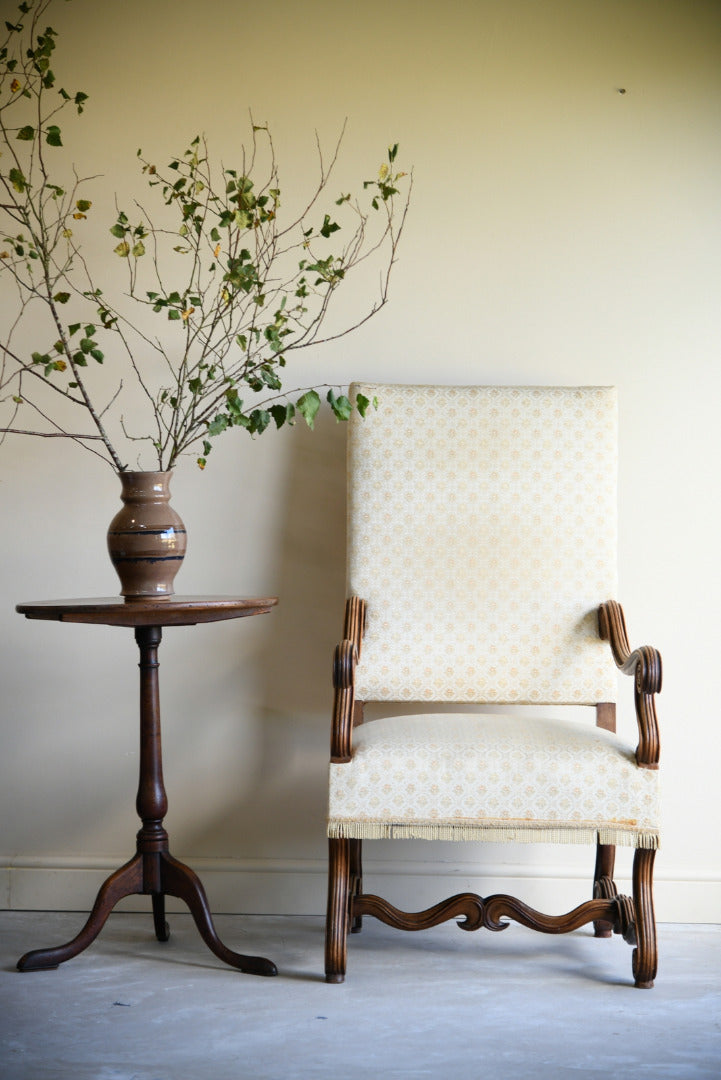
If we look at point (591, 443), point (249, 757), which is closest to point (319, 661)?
point (249, 757)

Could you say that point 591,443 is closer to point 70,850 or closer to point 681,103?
point 681,103

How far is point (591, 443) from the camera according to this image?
2256 millimetres

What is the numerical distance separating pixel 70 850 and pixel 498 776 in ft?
4.11

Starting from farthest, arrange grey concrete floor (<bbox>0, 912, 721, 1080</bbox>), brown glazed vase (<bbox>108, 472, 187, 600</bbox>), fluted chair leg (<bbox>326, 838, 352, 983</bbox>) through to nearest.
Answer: brown glazed vase (<bbox>108, 472, 187, 600</bbox>), fluted chair leg (<bbox>326, 838, 352, 983</bbox>), grey concrete floor (<bbox>0, 912, 721, 1080</bbox>)

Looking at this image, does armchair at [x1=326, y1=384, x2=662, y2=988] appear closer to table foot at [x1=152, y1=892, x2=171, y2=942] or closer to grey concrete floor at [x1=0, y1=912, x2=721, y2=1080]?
grey concrete floor at [x1=0, y1=912, x2=721, y2=1080]

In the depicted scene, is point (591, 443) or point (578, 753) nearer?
point (578, 753)

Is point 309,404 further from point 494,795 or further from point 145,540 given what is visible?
point 494,795

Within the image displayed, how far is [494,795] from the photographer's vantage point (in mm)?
1827

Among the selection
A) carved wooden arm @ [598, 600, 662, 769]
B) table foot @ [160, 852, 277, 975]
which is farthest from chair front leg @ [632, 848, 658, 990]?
table foot @ [160, 852, 277, 975]

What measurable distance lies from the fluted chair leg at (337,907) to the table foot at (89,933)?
1.44 ft

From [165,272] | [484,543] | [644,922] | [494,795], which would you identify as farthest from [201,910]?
[165,272]

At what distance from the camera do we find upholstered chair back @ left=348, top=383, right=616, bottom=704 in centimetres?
221

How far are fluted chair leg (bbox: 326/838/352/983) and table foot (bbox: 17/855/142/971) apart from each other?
1.44ft

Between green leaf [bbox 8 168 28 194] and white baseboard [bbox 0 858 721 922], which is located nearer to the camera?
green leaf [bbox 8 168 28 194]
